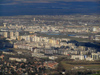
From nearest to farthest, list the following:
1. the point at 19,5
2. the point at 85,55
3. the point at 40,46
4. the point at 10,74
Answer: the point at 10,74
the point at 85,55
the point at 40,46
the point at 19,5

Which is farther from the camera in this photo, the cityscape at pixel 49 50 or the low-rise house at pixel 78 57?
the low-rise house at pixel 78 57

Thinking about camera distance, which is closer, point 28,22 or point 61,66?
point 61,66

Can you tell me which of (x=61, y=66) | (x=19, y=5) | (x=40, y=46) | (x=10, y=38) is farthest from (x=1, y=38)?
(x=19, y=5)

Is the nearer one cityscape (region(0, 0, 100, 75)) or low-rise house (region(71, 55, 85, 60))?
cityscape (region(0, 0, 100, 75))

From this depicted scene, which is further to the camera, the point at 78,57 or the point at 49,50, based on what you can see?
the point at 49,50

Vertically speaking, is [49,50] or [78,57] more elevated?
[49,50]

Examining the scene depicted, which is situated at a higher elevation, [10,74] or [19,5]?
[19,5]

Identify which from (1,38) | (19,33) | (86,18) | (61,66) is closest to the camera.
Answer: (61,66)

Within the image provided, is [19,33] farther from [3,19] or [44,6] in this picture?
[44,6]
